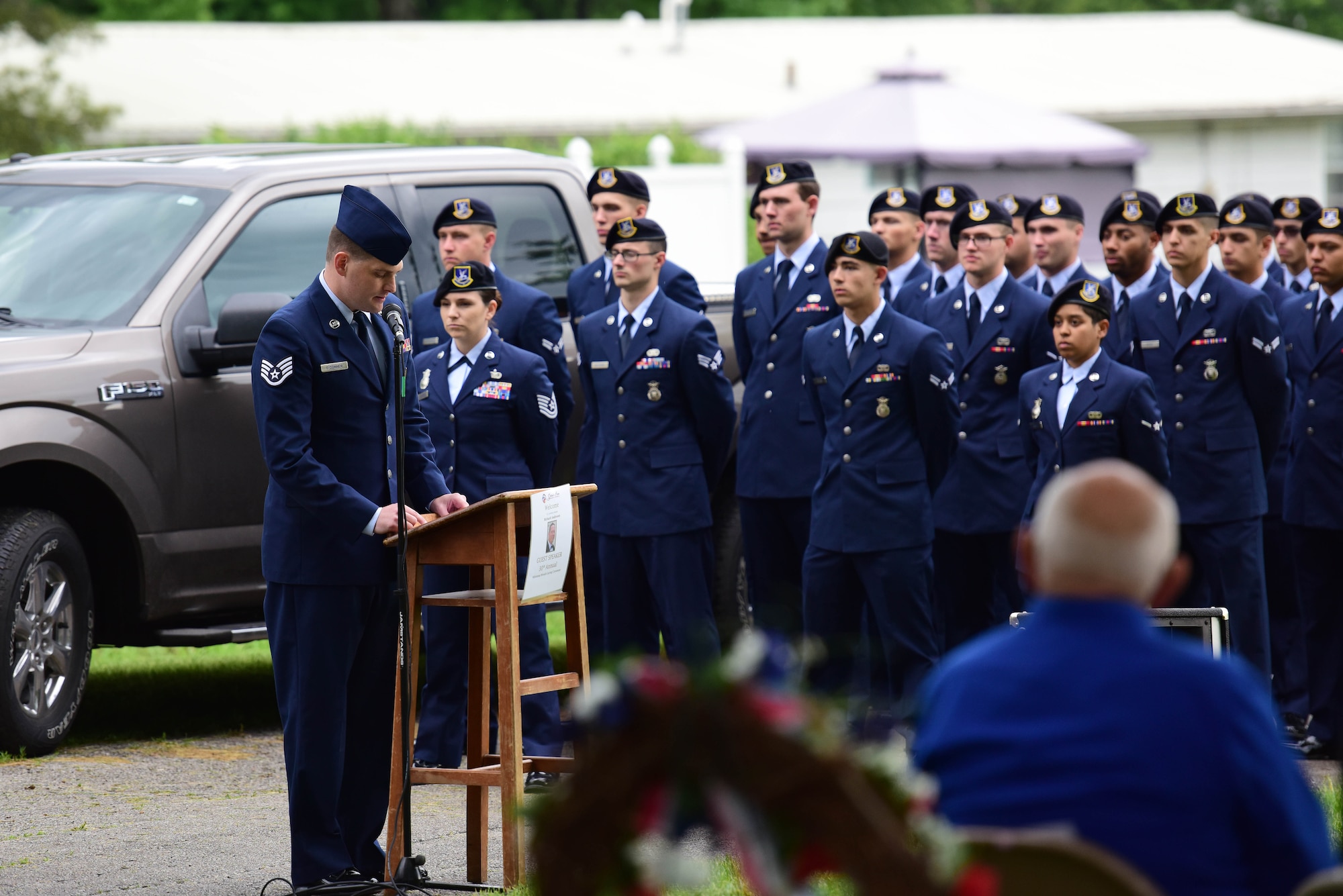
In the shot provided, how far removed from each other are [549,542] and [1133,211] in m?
4.37

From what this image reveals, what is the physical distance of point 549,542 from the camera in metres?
5.51

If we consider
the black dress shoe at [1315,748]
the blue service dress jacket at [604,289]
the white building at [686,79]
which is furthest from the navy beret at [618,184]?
the white building at [686,79]

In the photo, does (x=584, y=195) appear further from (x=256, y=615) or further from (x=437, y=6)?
(x=437, y=6)

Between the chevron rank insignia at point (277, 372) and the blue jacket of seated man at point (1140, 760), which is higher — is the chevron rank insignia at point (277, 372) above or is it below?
above

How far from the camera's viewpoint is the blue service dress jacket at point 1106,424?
23.5ft

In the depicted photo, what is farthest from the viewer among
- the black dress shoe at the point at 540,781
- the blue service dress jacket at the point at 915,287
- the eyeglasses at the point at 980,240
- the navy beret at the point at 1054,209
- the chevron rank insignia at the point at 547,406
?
the navy beret at the point at 1054,209

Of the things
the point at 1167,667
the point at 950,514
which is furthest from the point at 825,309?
the point at 1167,667

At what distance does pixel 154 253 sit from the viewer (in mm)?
7473

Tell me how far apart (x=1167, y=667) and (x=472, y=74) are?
26.0 m

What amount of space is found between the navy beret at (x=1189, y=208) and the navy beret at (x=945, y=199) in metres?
1.80

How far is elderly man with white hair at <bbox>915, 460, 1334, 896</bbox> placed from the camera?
2580 mm

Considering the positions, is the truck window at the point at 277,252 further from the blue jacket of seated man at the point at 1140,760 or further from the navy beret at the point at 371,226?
the blue jacket of seated man at the point at 1140,760

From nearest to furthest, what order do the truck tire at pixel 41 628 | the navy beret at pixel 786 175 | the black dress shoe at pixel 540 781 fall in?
the black dress shoe at pixel 540 781 < the truck tire at pixel 41 628 < the navy beret at pixel 786 175

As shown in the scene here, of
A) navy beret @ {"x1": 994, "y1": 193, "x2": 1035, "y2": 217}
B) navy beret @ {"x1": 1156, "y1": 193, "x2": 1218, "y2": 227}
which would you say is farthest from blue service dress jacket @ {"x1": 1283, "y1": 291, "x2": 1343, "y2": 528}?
navy beret @ {"x1": 994, "y1": 193, "x2": 1035, "y2": 217}
